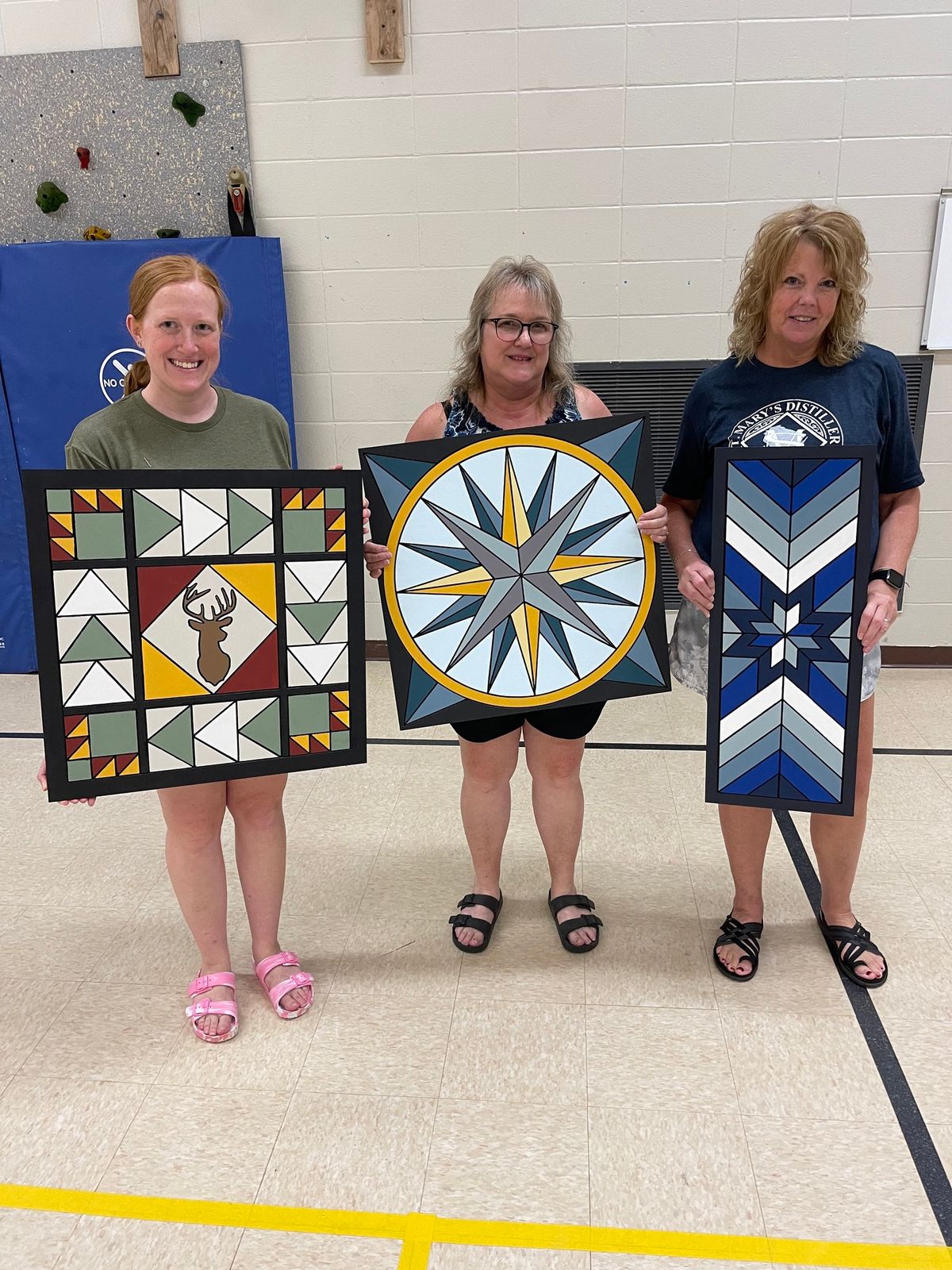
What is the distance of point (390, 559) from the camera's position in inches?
63.7

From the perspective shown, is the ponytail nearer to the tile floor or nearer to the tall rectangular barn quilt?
the tall rectangular barn quilt

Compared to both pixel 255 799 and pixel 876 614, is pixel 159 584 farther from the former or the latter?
pixel 876 614

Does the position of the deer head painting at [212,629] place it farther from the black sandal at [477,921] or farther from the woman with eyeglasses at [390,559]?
the black sandal at [477,921]

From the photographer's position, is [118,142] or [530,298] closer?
[530,298]

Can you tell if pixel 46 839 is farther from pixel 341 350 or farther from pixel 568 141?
pixel 568 141

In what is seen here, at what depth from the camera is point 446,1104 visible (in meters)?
1.50

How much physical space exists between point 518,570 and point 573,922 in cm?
79

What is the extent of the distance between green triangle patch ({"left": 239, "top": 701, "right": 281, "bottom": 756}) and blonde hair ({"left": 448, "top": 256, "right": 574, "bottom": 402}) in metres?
0.71

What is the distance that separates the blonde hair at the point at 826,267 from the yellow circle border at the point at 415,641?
1.07 feet

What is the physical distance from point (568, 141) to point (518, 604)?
90.7 inches

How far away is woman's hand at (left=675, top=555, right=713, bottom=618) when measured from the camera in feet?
5.29

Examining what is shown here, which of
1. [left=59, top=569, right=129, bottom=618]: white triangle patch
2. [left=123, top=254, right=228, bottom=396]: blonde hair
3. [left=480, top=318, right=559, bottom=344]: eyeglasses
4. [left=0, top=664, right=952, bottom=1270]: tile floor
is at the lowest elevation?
[left=0, top=664, right=952, bottom=1270]: tile floor

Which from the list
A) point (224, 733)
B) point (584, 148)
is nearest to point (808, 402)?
point (224, 733)

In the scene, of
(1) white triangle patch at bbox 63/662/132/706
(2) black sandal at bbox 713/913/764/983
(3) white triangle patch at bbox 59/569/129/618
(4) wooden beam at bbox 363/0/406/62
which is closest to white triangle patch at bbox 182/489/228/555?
(3) white triangle patch at bbox 59/569/129/618
